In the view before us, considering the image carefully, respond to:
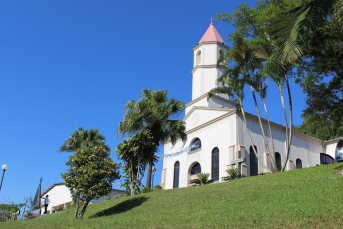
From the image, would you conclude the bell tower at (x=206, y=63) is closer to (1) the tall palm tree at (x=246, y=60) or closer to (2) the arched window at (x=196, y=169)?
(2) the arched window at (x=196, y=169)

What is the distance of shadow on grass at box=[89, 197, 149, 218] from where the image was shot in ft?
54.6

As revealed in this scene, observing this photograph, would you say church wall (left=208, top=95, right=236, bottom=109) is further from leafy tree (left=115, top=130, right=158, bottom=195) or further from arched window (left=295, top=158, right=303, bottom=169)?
leafy tree (left=115, top=130, right=158, bottom=195)

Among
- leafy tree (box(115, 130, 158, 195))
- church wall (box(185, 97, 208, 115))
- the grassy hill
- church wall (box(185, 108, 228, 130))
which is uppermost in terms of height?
church wall (box(185, 97, 208, 115))

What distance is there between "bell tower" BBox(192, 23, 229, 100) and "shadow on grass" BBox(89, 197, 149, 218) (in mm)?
18170

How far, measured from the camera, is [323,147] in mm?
36281

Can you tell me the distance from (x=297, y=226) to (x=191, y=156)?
74.2 feet

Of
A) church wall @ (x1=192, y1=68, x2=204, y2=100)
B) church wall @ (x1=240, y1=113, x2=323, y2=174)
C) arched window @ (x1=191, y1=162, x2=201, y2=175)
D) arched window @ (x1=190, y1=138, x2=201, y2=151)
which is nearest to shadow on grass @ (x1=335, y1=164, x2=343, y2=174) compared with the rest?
church wall @ (x1=240, y1=113, x2=323, y2=174)

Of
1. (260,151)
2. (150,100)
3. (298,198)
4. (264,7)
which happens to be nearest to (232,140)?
(260,151)

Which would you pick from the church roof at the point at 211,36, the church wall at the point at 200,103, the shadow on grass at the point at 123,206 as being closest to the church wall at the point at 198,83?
the church wall at the point at 200,103

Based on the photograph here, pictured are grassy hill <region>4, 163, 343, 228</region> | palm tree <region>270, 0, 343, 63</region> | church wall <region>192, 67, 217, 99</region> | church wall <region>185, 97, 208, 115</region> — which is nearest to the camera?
palm tree <region>270, 0, 343, 63</region>

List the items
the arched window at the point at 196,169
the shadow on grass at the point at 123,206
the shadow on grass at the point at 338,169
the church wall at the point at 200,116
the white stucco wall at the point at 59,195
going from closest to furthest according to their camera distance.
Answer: the shadow on grass at the point at 123,206
the shadow on grass at the point at 338,169
the arched window at the point at 196,169
the church wall at the point at 200,116
the white stucco wall at the point at 59,195

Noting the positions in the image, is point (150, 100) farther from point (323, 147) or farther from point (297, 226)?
point (323, 147)

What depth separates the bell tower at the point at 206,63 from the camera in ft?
113

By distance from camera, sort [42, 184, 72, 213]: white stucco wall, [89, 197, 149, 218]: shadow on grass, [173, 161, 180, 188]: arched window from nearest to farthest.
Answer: [89, 197, 149, 218]: shadow on grass, [173, 161, 180, 188]: arched window, [42, 184, 72, 213]: white stucco wall
